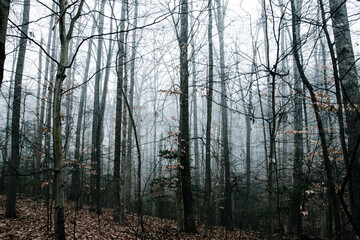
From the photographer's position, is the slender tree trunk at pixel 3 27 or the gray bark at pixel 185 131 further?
the gray bark at pixel 185 131

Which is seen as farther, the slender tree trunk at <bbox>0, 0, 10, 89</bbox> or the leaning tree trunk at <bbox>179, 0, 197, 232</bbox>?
the leaning tree trunk at <bbox>179, 0, 197, 232</bbox>

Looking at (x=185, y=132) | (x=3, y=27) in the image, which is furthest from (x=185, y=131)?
(x=3, y=27)

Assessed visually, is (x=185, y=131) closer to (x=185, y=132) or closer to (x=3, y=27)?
(x=185, y=132)

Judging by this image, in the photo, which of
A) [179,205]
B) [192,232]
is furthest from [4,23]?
[192,232]

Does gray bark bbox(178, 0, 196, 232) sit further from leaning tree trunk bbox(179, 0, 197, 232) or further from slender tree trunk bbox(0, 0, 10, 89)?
slender tree trunk bbox(0, 0, 10, 89)

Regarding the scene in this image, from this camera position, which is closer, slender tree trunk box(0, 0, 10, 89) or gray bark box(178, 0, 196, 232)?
slender tree trunk box(0, 0, 10, 89)

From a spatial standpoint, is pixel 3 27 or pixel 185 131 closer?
pixel 3 27

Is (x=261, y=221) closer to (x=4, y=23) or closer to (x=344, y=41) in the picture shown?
(x=344, y=41)

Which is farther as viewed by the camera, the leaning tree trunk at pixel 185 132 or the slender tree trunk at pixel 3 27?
the leaning tree trunk at pixel 185 132

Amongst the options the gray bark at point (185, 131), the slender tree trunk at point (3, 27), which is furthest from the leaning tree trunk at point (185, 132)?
the slender tree trunk at point (3, 27)

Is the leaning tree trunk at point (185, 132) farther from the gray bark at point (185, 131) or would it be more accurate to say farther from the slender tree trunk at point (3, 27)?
the slender tree trunk at point (3, 27)

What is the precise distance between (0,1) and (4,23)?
193 mm

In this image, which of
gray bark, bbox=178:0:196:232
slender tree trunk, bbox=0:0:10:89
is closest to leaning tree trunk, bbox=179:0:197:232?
gray bark, bbox=178:0:196:232

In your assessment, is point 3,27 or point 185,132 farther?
point 185,132
